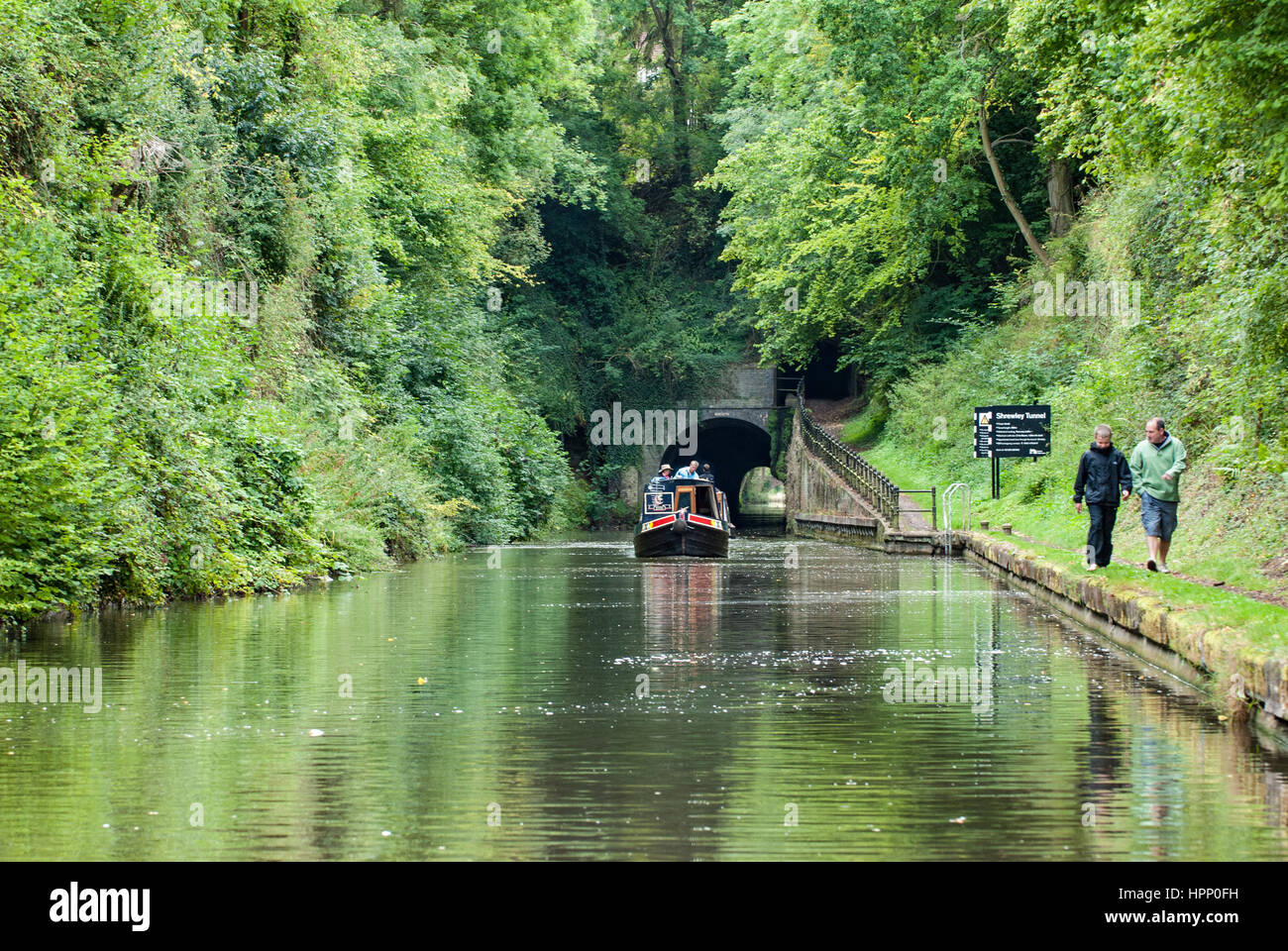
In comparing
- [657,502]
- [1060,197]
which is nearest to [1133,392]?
[657,502]

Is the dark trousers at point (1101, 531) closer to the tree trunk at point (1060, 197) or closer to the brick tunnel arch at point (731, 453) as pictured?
the tree trunk at point (1060, 197)

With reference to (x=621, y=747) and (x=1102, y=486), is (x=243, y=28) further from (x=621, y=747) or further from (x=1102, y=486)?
(x=621, y=747)

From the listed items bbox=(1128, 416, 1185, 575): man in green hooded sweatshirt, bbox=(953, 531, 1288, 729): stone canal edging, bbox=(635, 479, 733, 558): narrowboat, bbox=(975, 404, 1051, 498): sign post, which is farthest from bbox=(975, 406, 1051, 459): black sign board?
bbox=(1128, 416, 1185, 575): man in green hooded sweatshirt

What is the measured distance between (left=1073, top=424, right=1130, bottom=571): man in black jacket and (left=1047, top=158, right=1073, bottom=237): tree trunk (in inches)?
1000

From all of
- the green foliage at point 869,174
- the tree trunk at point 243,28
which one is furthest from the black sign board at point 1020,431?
the tree trunk at point 243,28

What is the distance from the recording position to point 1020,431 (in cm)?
3086

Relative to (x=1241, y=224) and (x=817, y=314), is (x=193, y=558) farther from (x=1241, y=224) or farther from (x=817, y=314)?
(x=817, y=314)

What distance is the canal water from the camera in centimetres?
610

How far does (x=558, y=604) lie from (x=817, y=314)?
31955 millimetres
